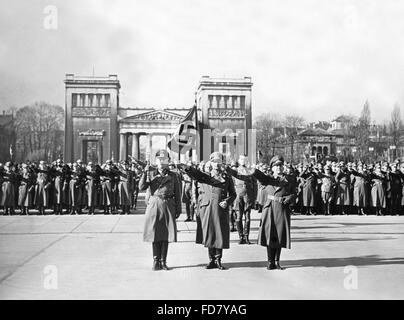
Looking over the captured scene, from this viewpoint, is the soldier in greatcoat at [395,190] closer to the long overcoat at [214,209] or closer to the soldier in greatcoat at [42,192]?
the long overcoat at [214,209]

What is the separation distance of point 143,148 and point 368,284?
78123 mm

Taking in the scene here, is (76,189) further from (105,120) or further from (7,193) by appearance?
(105,120)

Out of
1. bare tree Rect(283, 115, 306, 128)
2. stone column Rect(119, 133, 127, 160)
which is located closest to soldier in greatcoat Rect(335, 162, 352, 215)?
bare tree Rect(283, 115, 306, 128)

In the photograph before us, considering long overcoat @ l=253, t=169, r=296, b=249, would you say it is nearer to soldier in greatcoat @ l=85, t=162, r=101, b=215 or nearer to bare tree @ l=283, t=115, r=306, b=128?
soldier in greatcoat @ l=85, t=162, r=101, b=215

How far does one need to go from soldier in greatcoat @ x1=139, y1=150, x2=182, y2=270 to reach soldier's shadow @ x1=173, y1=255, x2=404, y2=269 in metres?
0.43

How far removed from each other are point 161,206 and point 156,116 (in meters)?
67.0

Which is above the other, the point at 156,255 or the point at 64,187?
the point at 64,187

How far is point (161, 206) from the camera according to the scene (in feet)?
26.9

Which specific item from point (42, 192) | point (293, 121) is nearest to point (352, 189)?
point (42, 192)

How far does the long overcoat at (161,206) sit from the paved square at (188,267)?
57 centimetres

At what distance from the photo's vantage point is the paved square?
6371mm

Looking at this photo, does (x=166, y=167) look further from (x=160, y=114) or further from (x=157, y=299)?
(x=160, y=114)

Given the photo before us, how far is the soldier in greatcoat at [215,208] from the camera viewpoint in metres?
8.11

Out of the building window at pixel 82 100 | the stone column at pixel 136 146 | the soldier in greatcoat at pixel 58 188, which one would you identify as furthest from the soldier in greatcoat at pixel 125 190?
the building window at pixel 82 100
